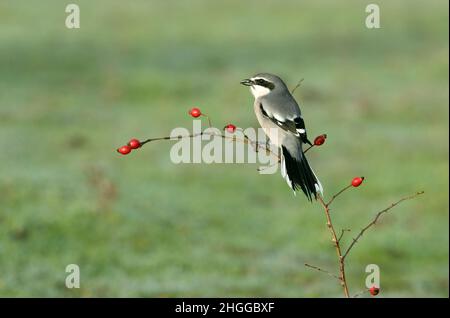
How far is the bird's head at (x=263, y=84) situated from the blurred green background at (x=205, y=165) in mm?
8164

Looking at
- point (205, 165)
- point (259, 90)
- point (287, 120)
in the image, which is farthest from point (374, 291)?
point (205, 165)

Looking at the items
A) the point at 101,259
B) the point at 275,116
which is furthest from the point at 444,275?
the point at 275,116

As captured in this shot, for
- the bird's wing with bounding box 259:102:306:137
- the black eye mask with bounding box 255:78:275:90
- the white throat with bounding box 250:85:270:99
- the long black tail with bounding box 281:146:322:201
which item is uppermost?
the black eye mask with bounding box 255:78:275:90

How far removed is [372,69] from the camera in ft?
128

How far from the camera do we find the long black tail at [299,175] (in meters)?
5.02

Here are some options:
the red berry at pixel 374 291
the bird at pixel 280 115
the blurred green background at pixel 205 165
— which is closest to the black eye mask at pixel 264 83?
the bird at pixel 280 115

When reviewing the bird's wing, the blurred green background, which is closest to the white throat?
the bird's wing

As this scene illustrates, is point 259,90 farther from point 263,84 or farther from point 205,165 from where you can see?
point 205,165

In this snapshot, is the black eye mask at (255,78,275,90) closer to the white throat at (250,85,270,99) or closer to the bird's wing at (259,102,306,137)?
the white throat at (250,85,270,99)

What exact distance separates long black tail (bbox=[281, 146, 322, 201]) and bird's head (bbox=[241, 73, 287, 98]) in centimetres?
49

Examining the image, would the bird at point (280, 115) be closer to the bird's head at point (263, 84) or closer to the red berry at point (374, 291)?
the bird's head at point (263, 84)

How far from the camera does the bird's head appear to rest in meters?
5.88

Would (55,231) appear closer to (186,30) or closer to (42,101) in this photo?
(42,101)

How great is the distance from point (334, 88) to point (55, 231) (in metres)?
20.3
